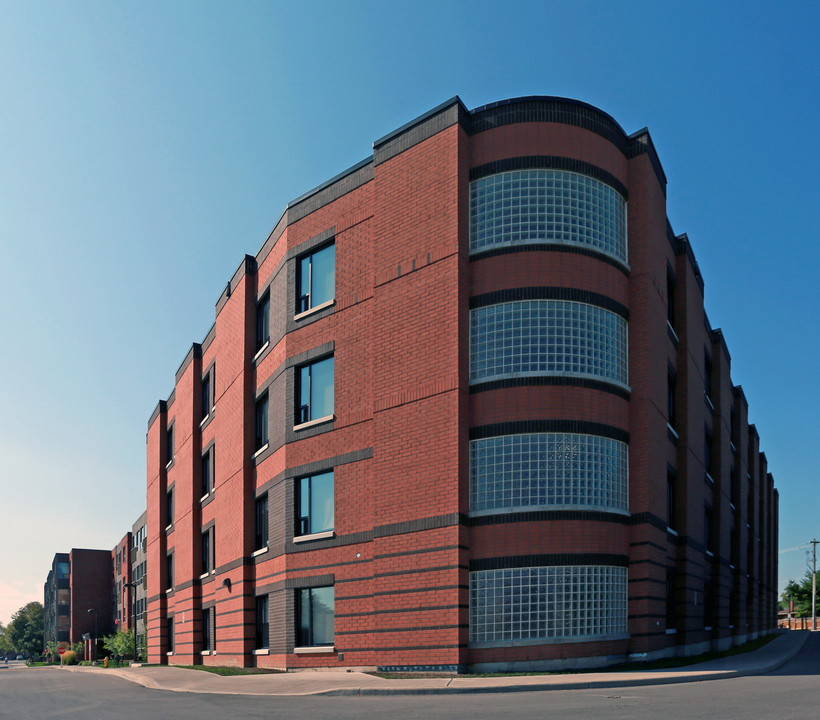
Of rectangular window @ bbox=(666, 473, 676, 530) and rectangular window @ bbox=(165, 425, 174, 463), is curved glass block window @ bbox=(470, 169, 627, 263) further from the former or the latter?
rectangular window @ bbox=(165, 425, 174, 463)

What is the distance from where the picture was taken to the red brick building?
23828 mm

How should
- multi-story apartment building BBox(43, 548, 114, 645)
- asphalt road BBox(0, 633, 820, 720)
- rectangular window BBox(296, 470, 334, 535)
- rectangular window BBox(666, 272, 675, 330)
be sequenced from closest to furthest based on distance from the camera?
asphalt road BBox(0, 633, 820, 720) → rectangular window BBox(296, 470, 334, 535) → rectangular window BBox(666, 272, 675, 330) → multi-story apartment building BBox(43, 548, 114, 645)

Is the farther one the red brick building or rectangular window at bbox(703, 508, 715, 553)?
rectangular window at bbox(703, 508, 715, 553)

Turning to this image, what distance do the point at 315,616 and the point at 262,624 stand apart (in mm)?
5224

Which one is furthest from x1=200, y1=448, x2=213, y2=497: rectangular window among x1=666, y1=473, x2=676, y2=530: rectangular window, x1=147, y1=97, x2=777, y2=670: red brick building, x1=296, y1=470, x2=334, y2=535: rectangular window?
x1=666, y1=473, x2=676, y2=530: rectangular window

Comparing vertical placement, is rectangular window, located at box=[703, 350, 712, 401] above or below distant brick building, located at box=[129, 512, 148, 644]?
above

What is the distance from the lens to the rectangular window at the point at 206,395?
4516cm

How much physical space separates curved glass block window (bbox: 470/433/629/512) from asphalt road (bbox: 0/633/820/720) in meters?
6.04

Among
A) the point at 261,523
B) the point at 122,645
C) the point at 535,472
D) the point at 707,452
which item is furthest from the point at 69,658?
the point at 535,472

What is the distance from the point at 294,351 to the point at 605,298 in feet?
37.7

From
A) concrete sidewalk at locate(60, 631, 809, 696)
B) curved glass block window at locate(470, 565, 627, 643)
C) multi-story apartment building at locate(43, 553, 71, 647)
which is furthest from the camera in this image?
multi-story apartment building at locate(43, 553, 71, 647)

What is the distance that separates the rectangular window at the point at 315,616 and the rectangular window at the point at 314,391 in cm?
594

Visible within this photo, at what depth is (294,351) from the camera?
102ft

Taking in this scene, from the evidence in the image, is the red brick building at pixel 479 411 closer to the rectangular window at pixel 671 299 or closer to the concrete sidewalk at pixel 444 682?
the rectangular window at pixel 671 299
